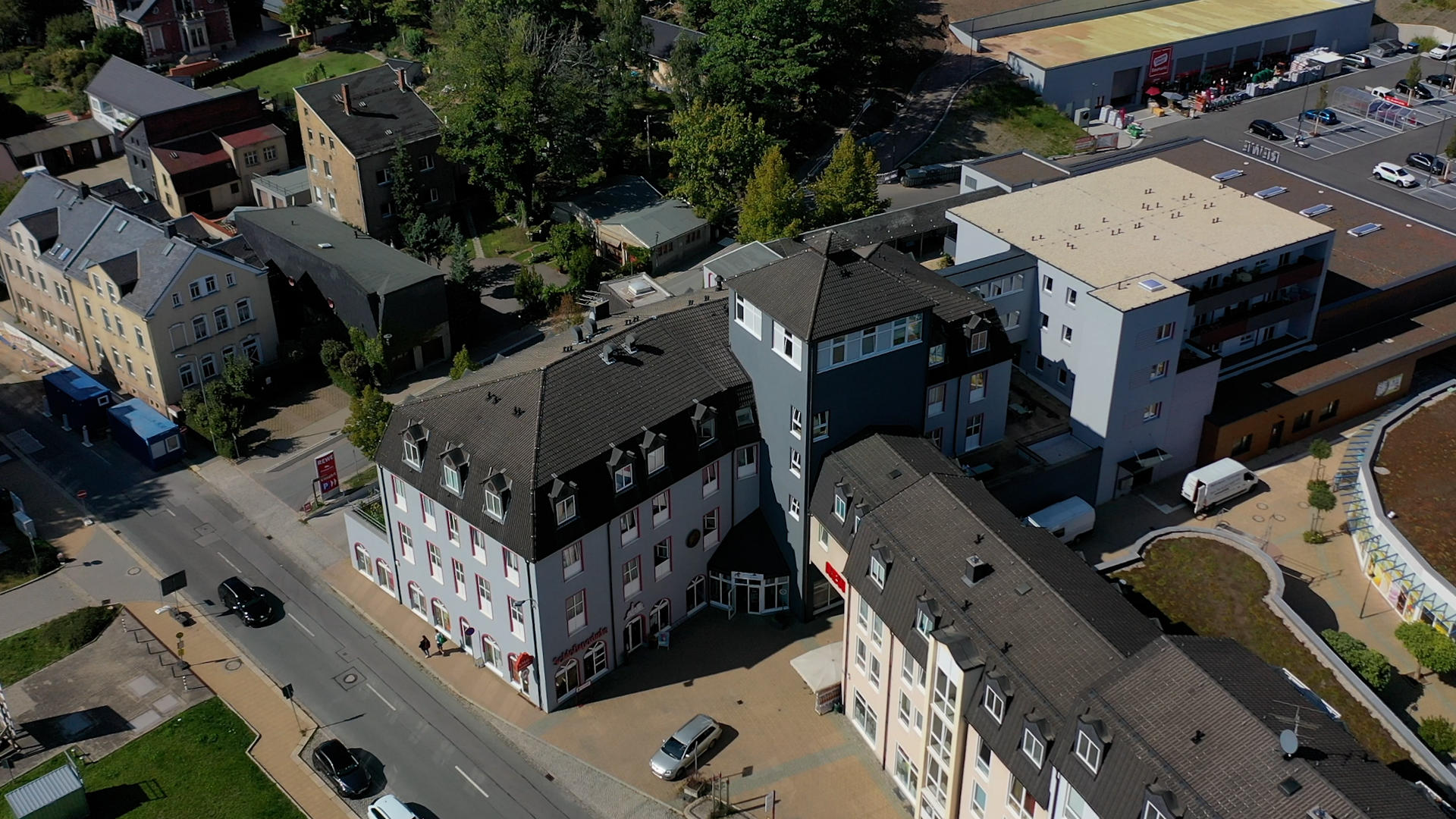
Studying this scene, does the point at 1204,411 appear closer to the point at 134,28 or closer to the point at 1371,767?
the point at 1371,767

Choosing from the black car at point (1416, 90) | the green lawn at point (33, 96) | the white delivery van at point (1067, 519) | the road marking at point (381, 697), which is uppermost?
the black car at point (1416, 90)

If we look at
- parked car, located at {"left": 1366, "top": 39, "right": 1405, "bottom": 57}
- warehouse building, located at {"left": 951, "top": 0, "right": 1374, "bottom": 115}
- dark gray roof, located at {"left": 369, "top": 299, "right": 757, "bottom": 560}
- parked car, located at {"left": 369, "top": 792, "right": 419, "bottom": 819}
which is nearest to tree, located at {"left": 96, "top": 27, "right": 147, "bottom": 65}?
warehouse building, located at {"left": 951, "top": 0, "right": 1374, "bottom": 115}

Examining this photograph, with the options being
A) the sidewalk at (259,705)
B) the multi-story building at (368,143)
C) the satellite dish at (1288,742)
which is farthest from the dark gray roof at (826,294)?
the multi-story building at (368,143)

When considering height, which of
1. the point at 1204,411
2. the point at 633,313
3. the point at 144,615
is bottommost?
the point at 144,615

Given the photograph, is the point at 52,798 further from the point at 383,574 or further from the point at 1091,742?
the point at 1091,742

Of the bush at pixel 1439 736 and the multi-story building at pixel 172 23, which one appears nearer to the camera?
the bush at pixel 1439 736

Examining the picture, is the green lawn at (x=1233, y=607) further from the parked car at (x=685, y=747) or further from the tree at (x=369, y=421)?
the tree at (x=369, y=421)

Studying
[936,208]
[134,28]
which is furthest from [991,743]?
[134,28]
